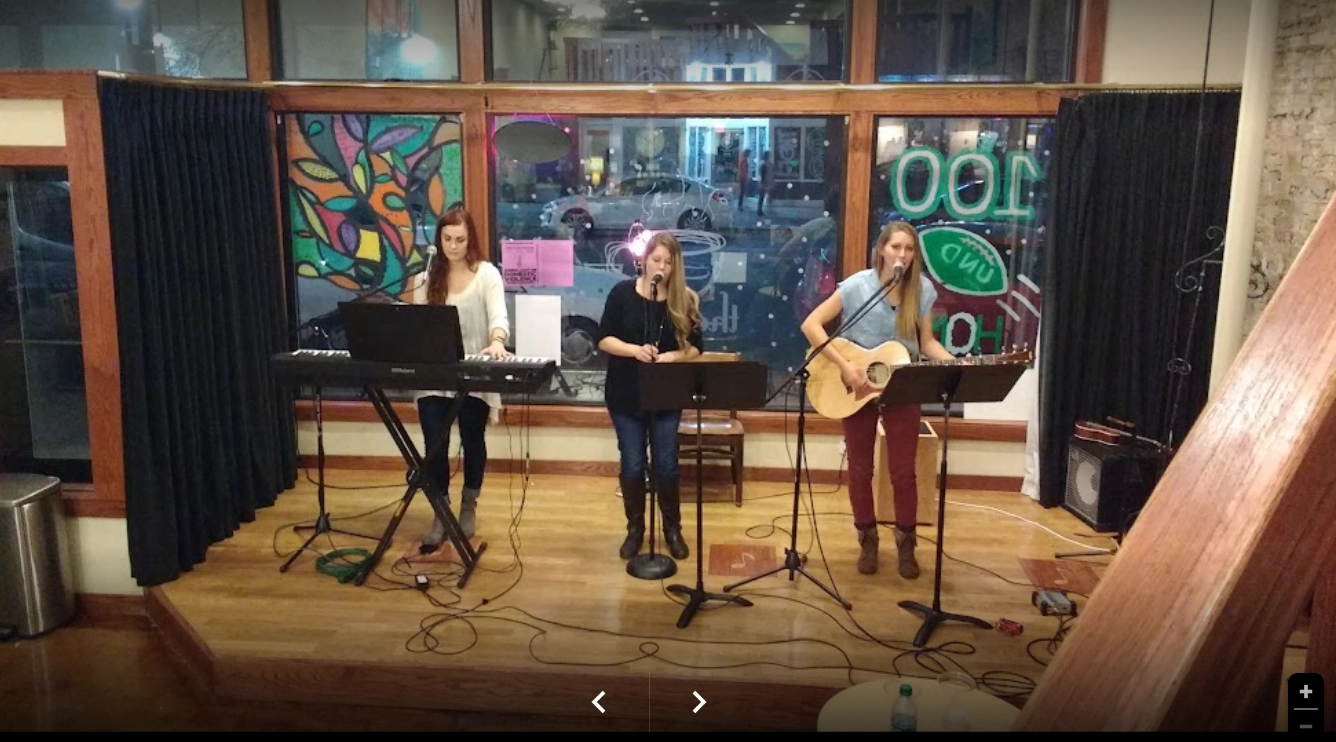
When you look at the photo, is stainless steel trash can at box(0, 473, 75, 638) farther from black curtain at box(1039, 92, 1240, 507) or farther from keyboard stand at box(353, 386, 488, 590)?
black curtain at box(1039, 92, 1240, 507)

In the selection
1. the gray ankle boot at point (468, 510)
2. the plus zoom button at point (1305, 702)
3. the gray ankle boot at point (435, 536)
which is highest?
the plus zoom button at point (1305, 702)

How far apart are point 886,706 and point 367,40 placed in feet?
15.0

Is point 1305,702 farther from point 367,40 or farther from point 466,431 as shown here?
point 367,40

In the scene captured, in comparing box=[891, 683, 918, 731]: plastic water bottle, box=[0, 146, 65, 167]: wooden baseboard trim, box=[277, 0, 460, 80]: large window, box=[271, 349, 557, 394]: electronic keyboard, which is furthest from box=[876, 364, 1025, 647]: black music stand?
box=[0, 146, 65, 167]: wooden baseboard trim

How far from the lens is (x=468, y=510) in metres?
4.75

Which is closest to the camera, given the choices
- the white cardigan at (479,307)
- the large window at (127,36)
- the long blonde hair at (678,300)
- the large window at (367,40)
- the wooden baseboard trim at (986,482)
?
the long blonde hair at (678,300)

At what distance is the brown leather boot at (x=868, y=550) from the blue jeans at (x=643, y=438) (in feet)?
2.97

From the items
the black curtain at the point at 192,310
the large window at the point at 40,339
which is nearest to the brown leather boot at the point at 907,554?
the black curtain at the point at 192,310

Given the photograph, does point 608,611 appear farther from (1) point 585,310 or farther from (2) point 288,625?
(1) point 585,310

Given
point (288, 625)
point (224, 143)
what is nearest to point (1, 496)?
point (288, 625)

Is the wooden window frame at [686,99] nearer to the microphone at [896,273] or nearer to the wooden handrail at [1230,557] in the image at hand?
the microphone at [896,273]

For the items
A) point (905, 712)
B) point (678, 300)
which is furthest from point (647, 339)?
point (905, 712)

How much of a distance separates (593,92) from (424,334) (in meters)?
2.09

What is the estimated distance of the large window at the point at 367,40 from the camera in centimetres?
548
